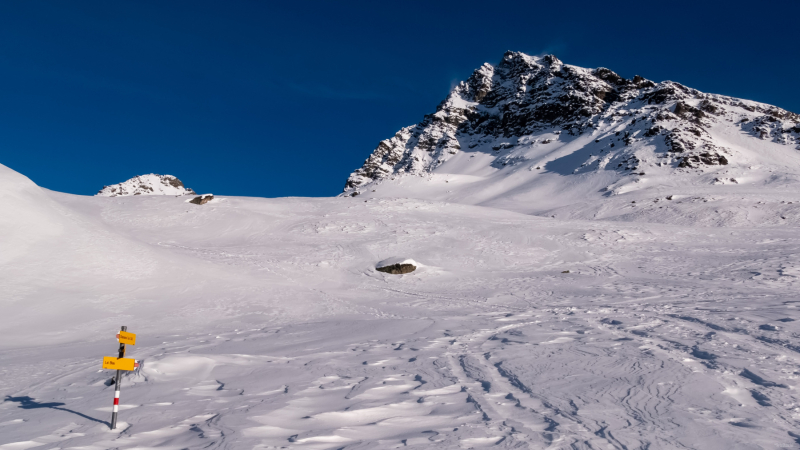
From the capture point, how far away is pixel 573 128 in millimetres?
100562

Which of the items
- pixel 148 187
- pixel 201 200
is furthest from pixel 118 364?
pixel 148 187

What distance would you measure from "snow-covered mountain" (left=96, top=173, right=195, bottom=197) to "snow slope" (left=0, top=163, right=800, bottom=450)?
75.6 m

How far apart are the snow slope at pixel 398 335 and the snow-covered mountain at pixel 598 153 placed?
912 inches

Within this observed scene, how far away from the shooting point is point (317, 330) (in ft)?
40.7

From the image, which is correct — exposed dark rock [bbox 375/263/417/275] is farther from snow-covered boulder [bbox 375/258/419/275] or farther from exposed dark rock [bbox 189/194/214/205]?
exposed dark rock [bbox 189/194/214/205]

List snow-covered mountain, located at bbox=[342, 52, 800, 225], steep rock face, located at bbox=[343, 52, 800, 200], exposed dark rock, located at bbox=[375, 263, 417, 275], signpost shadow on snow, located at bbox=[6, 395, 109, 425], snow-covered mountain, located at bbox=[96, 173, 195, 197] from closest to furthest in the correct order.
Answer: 1. signpost shadow on snow, located at bbox=[6, 395, 109, 425]
2. exposed dark rock, located at bbox=[375, 263, 417, 275]
3. snow-covered mountain, located at bbox=[342, 52, 800, 225]
4. steep rock face, located at bbox=[343, 52, 800, 200]
5. snow-covered mountain, located at bbox=[96, 173, 195, 197]

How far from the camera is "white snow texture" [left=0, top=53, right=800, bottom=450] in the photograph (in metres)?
5.27

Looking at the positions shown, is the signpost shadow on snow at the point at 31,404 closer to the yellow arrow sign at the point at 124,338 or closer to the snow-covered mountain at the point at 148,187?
the yellow arrow sign at the point at 124,338

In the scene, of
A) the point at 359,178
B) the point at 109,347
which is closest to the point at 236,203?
the point at 109,347

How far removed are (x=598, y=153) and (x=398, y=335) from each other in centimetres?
7606

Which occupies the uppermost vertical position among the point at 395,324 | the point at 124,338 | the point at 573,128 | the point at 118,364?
the point at 573,128

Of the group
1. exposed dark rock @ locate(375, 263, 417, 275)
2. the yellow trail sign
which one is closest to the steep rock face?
exposed dark rock @ locate(375, 263, 417, 275)

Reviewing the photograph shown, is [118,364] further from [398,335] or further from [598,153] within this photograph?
[598,153]

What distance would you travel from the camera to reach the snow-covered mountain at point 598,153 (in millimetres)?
45625
